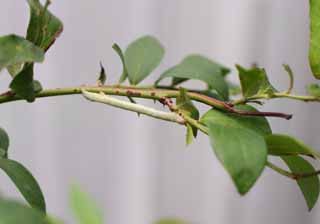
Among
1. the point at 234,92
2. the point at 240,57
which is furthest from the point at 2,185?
the point at 234,92

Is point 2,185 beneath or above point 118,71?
beneath

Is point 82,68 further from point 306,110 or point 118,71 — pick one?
point 306,110

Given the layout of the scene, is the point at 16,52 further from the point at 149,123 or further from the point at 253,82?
the point at 149,123

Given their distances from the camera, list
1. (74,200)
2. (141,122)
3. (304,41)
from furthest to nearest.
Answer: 1. (141,122)
2. (304,41)
3. (74,200)

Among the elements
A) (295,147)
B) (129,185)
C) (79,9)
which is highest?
(79,9)

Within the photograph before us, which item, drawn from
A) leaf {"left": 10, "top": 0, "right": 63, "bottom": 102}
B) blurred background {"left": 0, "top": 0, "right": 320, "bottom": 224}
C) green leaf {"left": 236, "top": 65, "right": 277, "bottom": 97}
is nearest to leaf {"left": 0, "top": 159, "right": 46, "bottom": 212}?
leaf {"left": 10, "top": 0, "right": 63, "bottom": 102}

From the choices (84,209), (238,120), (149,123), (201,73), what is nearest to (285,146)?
(238,120)

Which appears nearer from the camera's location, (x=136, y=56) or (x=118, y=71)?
(x=136, y=56)

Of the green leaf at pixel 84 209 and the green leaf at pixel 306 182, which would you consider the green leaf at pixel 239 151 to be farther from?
the green leaf at pixel 84 209
